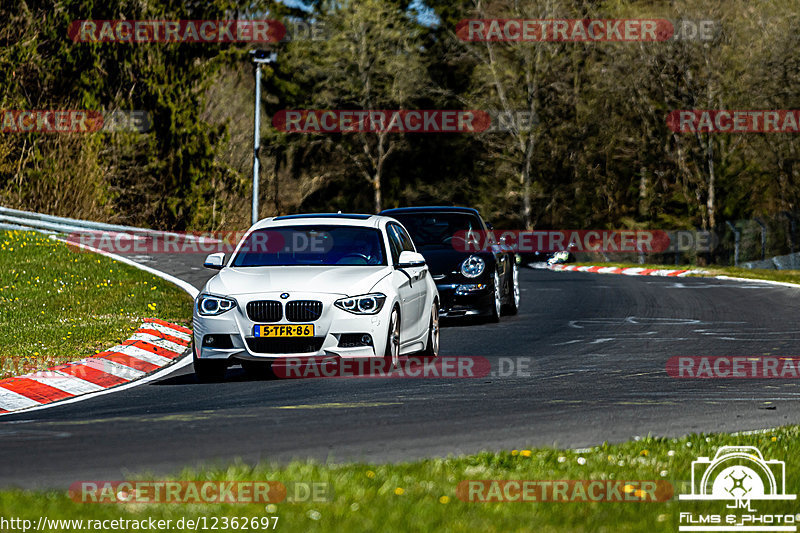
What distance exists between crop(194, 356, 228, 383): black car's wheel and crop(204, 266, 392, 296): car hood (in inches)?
27.1

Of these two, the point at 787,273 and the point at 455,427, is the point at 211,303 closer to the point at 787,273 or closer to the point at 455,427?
the point at 455,427

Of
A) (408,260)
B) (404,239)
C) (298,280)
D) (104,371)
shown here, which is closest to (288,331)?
(298,280)

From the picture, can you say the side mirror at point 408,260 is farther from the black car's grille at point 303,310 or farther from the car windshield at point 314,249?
the black car's grille at point 303,310

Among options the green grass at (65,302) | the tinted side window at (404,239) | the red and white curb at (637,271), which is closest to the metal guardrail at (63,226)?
the green grass at (65,302)

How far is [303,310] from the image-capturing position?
38.5 ft

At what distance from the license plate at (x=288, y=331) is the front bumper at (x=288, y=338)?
0.03 m

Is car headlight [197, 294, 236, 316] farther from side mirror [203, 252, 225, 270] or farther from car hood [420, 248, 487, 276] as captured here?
car hood [420, 248, 487, 276]

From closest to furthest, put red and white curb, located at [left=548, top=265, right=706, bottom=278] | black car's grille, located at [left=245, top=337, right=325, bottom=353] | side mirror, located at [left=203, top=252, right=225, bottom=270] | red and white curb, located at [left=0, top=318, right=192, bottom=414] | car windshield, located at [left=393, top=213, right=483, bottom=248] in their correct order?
red and white curb, located at [left=0, top=318, right=192, bottom=414] → black car's grille, located at [left=245, top=337, right=325, bottom=353] → side mirror, located at [left=203, top=252, right=225, bottom=270] → car windshield, located at [left=393, top=213, right=483, bottom=248] → red and white curb, located at [left=548, top=265, right=706, bottom=278]

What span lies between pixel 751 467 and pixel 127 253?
21791 mm

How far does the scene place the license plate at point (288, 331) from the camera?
11.7 m

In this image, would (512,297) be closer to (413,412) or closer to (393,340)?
(393,340)

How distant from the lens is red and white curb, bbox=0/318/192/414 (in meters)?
11.4

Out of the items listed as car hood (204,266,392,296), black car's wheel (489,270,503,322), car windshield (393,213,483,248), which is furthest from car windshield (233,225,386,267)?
black car's wheel (489,270,503,322)

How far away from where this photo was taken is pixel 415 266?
13164 mm
